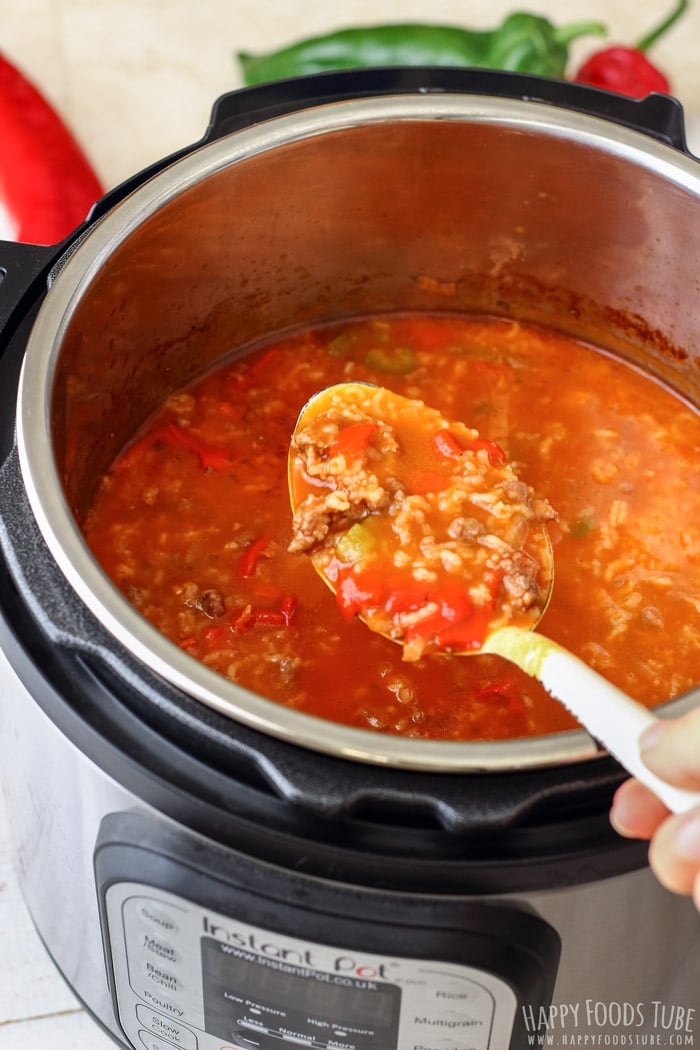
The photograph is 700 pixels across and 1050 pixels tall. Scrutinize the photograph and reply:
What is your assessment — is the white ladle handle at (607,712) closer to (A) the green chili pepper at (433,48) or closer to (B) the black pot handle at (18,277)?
(B) the black pot handle at (18,277)

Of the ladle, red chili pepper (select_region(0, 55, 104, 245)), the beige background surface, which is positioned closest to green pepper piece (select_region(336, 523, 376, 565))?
the ladle

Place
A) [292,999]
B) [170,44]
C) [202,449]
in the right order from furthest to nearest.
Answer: [170,44] → [202,449] → [292,999]

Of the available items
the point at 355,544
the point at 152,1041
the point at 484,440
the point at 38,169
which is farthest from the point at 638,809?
the point at 38,169

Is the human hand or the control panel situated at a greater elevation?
the human hand

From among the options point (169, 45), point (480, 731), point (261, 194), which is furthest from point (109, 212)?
point (169, 45)

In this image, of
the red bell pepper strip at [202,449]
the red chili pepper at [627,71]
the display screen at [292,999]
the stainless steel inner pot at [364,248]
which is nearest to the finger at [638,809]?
the display screen at [292,999]

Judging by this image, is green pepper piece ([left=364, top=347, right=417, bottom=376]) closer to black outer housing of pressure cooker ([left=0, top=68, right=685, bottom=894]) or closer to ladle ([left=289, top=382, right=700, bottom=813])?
ladle ([left=289, top=382, right=700, bottom=813])

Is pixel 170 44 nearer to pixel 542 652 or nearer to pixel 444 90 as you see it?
pixel 444 90
